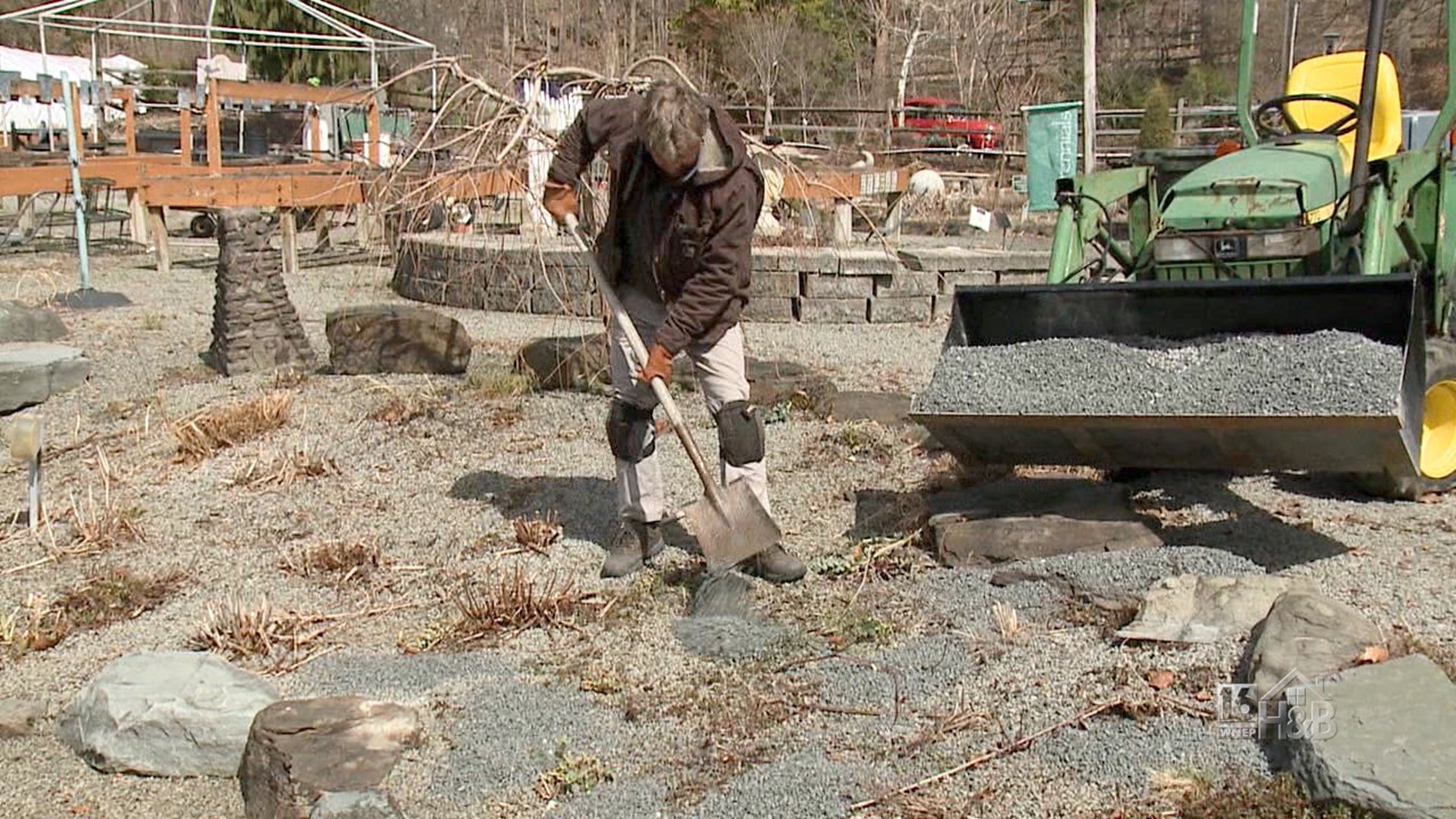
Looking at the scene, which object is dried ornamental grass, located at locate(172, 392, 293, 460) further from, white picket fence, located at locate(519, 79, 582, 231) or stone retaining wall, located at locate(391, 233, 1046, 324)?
stone retaining wall, located at locate(391, 233, 1046, 324)

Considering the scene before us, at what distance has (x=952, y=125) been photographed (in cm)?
2625

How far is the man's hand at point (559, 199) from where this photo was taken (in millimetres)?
5203

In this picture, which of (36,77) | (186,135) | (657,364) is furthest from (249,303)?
(36,77)

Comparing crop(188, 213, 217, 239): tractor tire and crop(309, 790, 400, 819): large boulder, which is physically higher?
crop(188, 213, 217, 239): tractor tire

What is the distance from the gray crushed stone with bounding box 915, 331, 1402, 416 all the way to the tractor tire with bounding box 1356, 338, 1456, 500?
26.5 inches

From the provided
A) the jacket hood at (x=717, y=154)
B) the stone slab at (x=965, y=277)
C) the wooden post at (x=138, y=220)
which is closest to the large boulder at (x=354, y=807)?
the jacket hood at (x=717, y=154)

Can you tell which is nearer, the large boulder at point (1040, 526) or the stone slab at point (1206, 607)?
the stone slab at point (1206, 607)

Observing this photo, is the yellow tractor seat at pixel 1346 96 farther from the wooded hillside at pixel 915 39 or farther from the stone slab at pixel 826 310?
the wooded hillside at pixel 915 39

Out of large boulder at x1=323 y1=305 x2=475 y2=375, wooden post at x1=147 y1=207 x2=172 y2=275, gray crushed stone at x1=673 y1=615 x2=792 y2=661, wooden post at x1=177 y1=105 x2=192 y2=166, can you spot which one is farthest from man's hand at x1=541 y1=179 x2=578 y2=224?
wooden post at x1=177 y1=105 x2=192 y2=166

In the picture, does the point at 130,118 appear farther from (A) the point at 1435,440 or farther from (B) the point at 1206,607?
(B) the point at 1206,607

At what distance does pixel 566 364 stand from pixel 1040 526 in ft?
12.3

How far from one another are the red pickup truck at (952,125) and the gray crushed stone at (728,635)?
18.7m

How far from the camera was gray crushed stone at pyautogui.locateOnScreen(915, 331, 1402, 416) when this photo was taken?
4.52 meters

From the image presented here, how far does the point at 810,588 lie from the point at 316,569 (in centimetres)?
188
